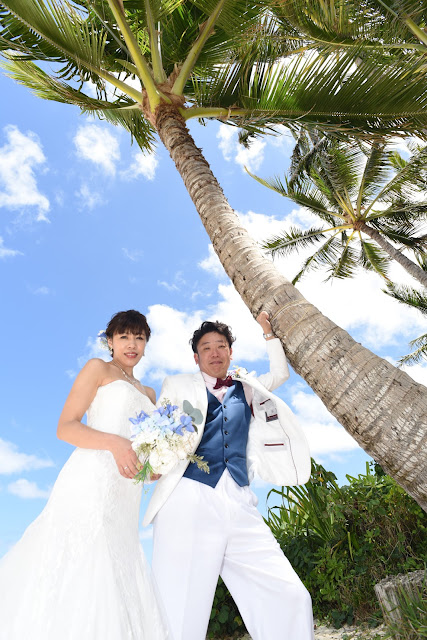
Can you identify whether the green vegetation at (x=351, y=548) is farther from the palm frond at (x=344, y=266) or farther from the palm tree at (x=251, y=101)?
the palm frond at (x=344, y=266)

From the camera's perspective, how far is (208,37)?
5.94m

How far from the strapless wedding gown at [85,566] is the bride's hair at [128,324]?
2.10ft

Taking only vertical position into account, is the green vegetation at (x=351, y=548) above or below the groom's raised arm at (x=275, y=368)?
below

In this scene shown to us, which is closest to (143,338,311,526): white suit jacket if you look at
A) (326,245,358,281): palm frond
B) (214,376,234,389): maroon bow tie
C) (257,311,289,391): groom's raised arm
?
(257,311,289,391): groom's raised arm

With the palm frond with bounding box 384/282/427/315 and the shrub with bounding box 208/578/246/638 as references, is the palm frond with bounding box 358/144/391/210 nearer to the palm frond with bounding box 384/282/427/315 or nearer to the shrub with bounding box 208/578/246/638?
the palm frond with bounding box 384/282/427/315

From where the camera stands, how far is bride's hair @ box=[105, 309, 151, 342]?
11.1 feet

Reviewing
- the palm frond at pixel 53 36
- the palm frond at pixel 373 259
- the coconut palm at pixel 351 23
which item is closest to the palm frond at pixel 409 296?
the palm frond at pixel 373 259

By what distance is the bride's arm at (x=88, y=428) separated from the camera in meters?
2.73

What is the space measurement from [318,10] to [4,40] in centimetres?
404

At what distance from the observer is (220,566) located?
9.32 feet

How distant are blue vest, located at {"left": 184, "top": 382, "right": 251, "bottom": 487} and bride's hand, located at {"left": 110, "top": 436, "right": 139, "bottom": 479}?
1.27ft

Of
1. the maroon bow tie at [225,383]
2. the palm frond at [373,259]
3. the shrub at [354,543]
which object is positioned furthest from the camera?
the palm frond at [373,259]

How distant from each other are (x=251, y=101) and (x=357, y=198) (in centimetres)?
896

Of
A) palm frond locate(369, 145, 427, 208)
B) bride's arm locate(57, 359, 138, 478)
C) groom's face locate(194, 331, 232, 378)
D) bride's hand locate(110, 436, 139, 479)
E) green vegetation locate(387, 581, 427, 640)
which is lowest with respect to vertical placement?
green vegetation locate(387, 581, 427, 640)
